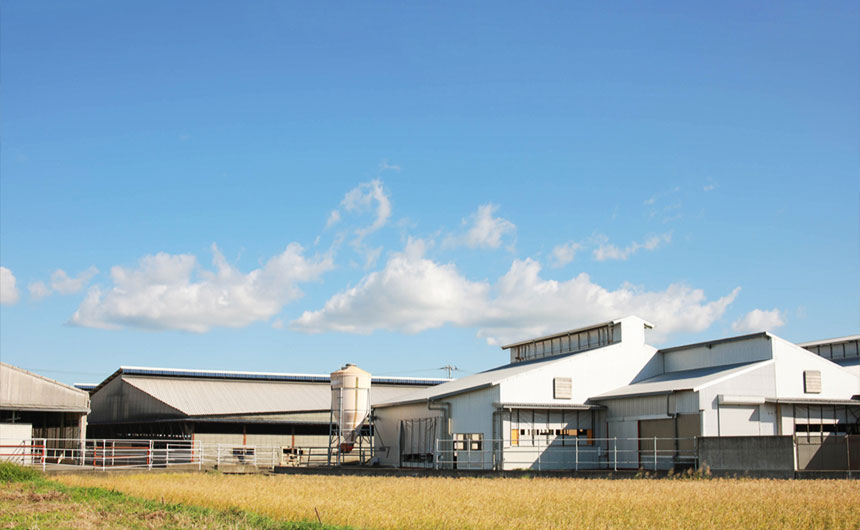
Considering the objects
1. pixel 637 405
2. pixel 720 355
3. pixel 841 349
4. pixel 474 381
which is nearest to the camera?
pixel 637 405

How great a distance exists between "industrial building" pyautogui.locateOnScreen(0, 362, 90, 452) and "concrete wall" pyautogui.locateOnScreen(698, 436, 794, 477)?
30.8m

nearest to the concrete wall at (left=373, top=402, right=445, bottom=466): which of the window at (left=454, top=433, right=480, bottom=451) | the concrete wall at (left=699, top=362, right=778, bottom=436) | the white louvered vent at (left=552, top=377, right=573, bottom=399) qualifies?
the window at (left=454, top=433, right=480, bottom=451)

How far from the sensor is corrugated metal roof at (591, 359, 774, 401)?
3706cm

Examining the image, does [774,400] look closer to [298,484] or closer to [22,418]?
[298,484]

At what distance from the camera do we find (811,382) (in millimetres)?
39125

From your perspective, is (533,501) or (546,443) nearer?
(533,501)

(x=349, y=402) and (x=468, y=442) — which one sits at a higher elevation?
(x=349, y=402)

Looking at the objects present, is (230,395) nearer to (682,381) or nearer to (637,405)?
(637,405)

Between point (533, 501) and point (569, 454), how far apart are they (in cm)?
1945

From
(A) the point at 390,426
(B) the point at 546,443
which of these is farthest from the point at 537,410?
(A) the point at 390,426

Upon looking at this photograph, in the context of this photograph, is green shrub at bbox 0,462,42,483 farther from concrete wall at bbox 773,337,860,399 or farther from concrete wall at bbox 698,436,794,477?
concrete wall at bbox 773,337,860,399

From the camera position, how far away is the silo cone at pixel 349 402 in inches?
1956

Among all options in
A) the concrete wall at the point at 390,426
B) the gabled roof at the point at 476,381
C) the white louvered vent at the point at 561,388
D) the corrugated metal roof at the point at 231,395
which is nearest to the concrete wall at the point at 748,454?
the white louvered vent at the point at 561,388

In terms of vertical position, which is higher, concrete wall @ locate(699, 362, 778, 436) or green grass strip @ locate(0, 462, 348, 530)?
concrete wall @ locate(699, 362, 778, 436)
